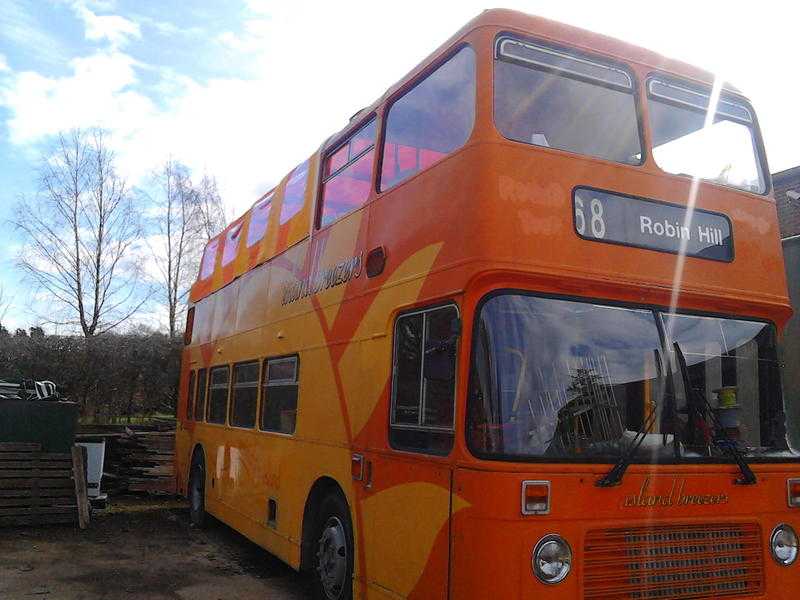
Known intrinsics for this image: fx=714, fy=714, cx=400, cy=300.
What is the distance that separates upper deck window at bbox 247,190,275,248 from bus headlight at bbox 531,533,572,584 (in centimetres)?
572

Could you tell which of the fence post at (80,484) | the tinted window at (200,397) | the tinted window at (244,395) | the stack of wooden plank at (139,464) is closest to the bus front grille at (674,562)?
the tinted window at (244,395)

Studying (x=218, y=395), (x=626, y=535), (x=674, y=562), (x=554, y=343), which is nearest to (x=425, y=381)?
(x=554, y=343)

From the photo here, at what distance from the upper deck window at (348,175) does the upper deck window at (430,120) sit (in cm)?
32

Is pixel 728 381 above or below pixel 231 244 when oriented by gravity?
below

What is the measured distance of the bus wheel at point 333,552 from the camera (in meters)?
5.31

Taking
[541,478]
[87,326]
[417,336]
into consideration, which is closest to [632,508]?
[541,478]

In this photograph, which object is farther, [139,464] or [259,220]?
[139,464]

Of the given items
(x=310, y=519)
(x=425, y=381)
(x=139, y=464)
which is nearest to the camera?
(x=425, y=381)

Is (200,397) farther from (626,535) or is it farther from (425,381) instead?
(626,535)

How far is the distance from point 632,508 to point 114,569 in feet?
19.1

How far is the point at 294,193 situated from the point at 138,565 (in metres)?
4.35

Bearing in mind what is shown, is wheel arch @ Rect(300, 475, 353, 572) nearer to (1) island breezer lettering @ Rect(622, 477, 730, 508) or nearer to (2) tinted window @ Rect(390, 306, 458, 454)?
(2) tinted window @ Rect(390, 306, 458, 454)

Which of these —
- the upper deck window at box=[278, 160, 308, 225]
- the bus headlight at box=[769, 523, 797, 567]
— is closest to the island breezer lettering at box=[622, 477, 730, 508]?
the bus headlight at box=[769, 523, 797, 567]

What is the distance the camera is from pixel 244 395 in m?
8.36
